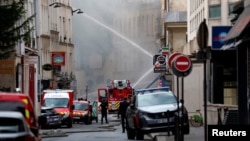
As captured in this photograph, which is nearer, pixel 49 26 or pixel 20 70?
pixel 20 70

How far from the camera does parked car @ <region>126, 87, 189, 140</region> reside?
102 ft

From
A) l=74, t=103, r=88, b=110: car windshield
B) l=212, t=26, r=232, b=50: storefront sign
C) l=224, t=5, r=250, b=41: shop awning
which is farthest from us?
l=74, t=103, r=88, b=110: car windshield

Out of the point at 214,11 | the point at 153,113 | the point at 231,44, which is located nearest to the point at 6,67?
the point at 153,113

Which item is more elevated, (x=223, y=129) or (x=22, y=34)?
(x=22, y=34)

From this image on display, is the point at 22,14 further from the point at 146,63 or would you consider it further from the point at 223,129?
the point at 146,63

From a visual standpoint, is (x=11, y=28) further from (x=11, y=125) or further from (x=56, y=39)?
(x=56, y=39)

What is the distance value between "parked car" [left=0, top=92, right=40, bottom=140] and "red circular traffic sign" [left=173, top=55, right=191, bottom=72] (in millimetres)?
6834

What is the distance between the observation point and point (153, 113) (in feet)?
103

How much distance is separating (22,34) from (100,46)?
2755 inches

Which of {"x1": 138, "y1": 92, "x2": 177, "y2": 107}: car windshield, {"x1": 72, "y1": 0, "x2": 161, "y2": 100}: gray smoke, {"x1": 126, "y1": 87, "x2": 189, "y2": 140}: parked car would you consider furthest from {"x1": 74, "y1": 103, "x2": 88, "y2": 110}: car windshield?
{"x1": 72, "y1": 0, "x2": 161, "y2": 100}: gray smoke

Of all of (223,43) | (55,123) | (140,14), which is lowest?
(55,123)

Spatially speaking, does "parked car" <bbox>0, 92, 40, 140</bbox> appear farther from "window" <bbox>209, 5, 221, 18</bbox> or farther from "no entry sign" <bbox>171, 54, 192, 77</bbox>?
"window" <bbox>209, 5, 221, 18</bbox>

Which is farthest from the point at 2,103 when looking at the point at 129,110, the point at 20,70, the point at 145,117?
the point at 20,70

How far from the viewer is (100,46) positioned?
99.3 m
